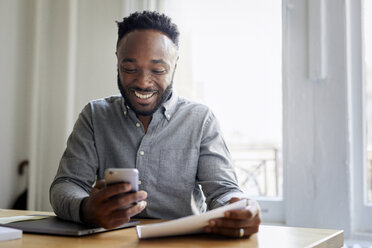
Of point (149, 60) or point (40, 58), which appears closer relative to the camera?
point (149, 60)

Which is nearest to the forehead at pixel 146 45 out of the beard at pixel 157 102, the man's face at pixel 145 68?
the man's face at pixel 145 68

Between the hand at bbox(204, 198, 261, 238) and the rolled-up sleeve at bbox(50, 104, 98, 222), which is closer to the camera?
the hand at bbox(204, 198, 261, 238)

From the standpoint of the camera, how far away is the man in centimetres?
143

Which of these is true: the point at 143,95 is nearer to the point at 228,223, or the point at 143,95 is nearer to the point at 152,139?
the point at 152,139

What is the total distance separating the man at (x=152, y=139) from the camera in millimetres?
1428

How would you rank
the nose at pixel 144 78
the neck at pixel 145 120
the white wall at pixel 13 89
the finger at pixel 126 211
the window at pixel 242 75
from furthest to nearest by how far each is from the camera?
the white wall at pixel 13 89, the window at pixel 242 75, the neck at pixel 145 120, the nose at pixel 144 78, the finger at pixel 126 211

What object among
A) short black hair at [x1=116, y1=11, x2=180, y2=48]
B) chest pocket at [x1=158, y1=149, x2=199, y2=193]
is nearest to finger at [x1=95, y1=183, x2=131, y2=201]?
chest pocket at [x1=158, y1=149, x2=199, y2=193]

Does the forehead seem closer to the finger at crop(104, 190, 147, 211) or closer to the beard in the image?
the beard

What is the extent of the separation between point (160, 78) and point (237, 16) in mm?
880

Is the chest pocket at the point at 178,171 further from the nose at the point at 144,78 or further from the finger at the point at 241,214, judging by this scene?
the finger at the point at 241,214

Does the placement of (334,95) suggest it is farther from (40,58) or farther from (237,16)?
(40,58)

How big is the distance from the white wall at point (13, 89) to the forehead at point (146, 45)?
3.59 feet

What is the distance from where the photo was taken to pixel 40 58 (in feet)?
7.81

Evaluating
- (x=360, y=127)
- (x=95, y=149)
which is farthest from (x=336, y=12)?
(x=95, y=149)
